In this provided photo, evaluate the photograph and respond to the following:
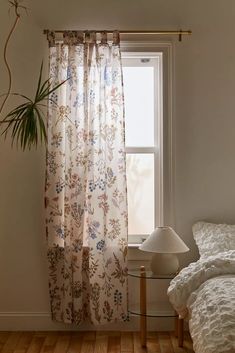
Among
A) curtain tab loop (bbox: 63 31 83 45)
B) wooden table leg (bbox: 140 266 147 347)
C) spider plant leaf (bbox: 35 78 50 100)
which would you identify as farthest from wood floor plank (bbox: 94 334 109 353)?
curtain tab loop (bbox: 63 31 83 45)

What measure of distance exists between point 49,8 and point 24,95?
2.22 feet

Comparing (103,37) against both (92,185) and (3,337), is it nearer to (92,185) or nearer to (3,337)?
(92,185)

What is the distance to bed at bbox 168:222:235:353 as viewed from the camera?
1.97 meters

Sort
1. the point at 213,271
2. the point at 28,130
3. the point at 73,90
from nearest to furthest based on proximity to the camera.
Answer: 1. the point at 213,271
2. the point at 28,130
3. the point at 73,90

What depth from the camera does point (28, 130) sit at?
3.19 meters

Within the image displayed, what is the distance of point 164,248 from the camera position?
124 inches

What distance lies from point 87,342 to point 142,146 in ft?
4.96

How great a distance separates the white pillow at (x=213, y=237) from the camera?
10.2ft

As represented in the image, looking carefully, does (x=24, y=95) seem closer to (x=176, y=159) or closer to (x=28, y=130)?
(x=28, y=130)

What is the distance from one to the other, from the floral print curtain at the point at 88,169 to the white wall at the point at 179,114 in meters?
0.19

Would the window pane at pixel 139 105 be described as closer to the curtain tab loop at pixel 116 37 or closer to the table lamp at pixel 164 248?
the curtain tab loop at pixel 116 37

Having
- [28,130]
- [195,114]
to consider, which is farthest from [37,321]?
[195,114]

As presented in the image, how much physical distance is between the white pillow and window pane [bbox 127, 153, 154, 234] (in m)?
0.42

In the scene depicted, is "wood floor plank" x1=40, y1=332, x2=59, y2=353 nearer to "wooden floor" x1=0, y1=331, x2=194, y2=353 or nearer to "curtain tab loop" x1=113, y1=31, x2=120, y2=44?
"wooden floor" x1=0, y1=331, x2=194, y2=353
